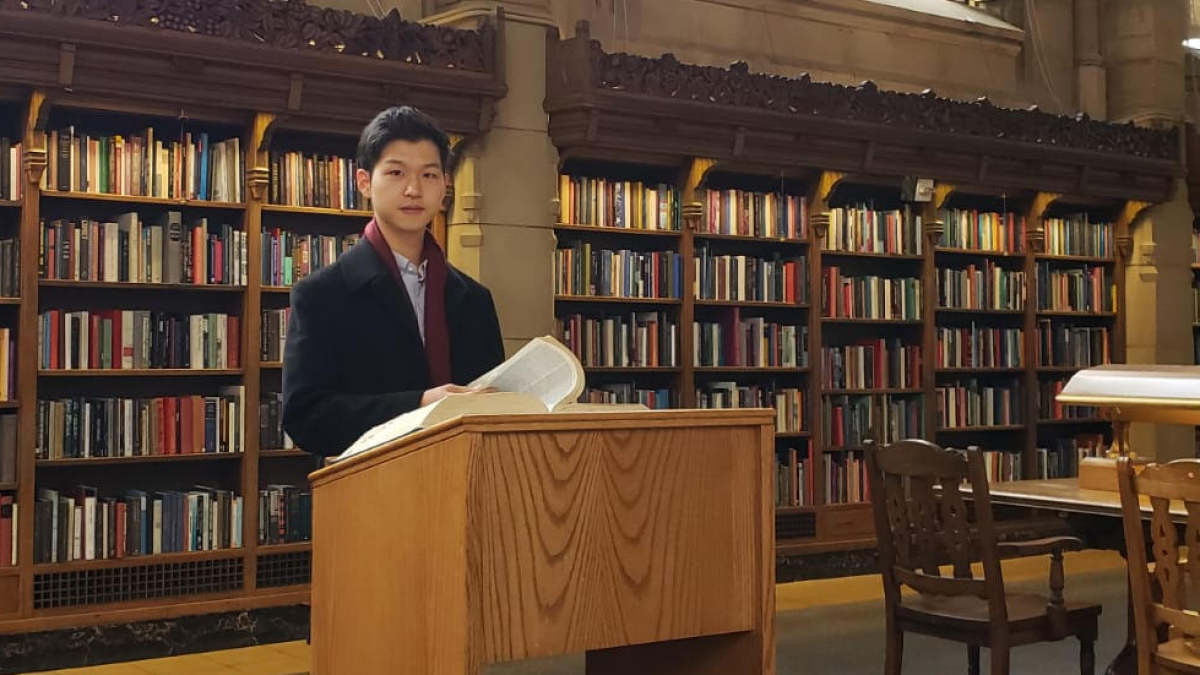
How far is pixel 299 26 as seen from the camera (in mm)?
5574

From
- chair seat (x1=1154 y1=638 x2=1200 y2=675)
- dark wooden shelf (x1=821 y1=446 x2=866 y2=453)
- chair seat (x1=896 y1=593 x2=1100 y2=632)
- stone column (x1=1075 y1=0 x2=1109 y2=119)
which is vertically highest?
stone column (x1=1075 y1=0 x2=1109 y2=119)

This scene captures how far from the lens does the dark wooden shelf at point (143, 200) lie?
17.2 ft

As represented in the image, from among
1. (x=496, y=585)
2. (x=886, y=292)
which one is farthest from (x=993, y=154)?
(x=496, y=585)

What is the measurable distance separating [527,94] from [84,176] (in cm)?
199

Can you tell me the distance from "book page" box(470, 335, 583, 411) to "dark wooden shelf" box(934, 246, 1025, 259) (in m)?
6.31

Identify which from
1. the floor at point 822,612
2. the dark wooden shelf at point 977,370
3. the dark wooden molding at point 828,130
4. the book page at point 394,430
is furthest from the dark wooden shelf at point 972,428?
the book page at point 394,430

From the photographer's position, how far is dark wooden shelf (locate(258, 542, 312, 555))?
5.62m

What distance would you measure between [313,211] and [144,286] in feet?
2.58

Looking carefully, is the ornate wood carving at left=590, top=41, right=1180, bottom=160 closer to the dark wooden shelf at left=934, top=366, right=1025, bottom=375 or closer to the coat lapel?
the dark wooden shelf at left=934, top=366, right=1025, bottom=375

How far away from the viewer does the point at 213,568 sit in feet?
18.1

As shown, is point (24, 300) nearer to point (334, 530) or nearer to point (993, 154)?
point (334, 530)

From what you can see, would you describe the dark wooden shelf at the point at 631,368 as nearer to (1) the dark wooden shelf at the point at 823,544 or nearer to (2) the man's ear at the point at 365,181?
(1) the dark wooden shelf at the point at 823,544

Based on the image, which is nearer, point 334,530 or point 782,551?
point 334,530

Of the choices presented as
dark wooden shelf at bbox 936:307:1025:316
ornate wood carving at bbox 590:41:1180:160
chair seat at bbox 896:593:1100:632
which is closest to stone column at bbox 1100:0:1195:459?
ornate wood carving at bbox 590:41:1180:160
